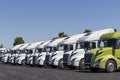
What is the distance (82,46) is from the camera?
3148cm

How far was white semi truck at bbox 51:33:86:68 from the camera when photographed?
3338 cm

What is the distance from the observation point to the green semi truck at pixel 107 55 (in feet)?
85.6

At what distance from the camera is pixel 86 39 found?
30.8 metres

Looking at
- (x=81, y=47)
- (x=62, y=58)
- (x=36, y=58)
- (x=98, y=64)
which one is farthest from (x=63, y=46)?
(x=98, y=64)

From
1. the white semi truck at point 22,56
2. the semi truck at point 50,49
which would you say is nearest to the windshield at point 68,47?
the semi truck at point 50,49

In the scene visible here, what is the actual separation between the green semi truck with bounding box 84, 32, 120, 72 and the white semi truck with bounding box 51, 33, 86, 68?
5410 millimetres

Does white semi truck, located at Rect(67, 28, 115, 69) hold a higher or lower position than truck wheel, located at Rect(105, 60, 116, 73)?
higher

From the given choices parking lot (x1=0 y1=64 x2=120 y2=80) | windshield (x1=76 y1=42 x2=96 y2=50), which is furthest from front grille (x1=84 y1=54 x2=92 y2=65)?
windshield (x1=76 y1=42 x2=96 y2=50)

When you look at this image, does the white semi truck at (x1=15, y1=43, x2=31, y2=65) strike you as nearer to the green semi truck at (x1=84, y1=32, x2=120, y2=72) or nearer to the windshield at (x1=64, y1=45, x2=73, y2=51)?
the windshield at (x1=64, y1=45, x2=73, y2=51)

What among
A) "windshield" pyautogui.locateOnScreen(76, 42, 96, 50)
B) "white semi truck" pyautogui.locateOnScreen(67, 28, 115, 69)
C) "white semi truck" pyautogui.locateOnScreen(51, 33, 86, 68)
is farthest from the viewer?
"white semi truck" pyautogui.locateOnScreen(51, 33, 86, 68)

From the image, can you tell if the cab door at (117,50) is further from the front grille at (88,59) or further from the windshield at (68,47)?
the windshield at (68,47)

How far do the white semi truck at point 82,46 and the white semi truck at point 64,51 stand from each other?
88 centimetres

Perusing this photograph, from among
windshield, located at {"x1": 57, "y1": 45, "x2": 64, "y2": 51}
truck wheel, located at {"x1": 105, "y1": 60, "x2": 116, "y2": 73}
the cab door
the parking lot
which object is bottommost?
the parking lot

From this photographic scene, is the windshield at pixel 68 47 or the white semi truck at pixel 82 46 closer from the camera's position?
the white semi truck at pixel 82 46
